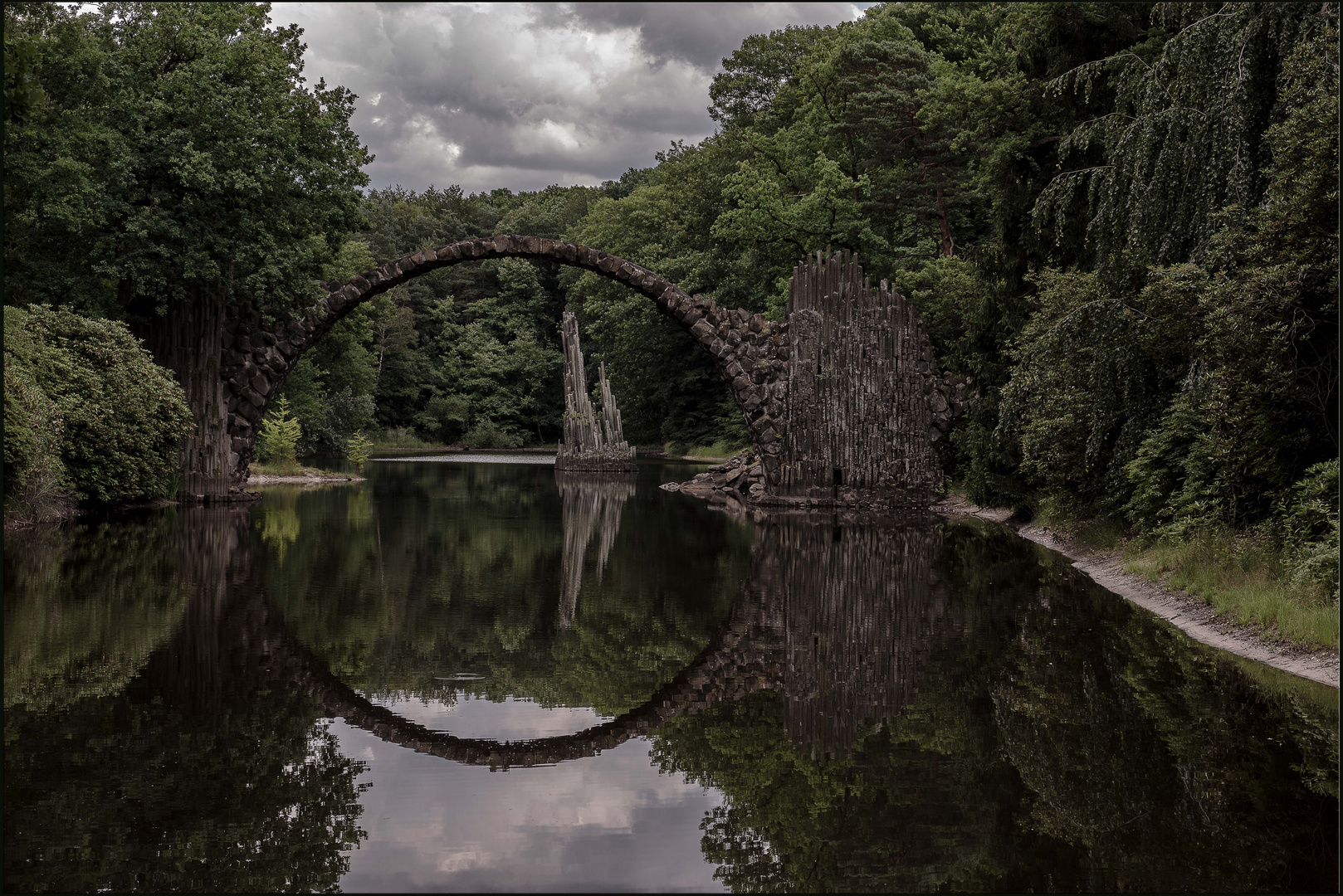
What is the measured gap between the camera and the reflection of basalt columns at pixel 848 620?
7.17m

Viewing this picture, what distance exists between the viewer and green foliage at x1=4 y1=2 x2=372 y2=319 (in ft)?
60.2

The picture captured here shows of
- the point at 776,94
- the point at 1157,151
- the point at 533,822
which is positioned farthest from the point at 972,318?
the point at 776,94

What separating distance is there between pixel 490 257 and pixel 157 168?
231 inches

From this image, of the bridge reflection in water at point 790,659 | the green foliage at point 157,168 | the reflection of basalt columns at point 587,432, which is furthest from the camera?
the reflection of basalt columns at point 587,432

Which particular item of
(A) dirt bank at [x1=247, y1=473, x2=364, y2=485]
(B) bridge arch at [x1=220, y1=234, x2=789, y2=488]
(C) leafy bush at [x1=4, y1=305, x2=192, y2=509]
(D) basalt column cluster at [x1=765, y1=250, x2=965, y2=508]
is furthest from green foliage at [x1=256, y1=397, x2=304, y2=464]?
(D) basalt column cluster at [x1=765, y1=250, x2=965, y2=508]

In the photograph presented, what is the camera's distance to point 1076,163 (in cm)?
1802

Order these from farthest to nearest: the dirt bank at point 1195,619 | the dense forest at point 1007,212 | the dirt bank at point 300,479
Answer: the dirt bank at point 300,479 → the dense forest at point 1007,212 → the dirt bank at point 1195,619

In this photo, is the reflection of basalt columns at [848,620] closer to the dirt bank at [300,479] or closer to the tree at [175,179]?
the tree at [175,179]

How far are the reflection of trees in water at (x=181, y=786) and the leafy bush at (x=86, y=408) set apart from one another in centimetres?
947

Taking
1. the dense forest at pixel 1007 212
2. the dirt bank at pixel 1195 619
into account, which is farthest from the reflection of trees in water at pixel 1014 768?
the dense forest at pixel 1007 212

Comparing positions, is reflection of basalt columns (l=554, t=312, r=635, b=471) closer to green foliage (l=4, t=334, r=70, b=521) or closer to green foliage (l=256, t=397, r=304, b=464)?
green foliage (l=256, t=397, r=304, b=464)

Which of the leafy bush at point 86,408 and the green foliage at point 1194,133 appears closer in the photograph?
the green foliage at point 1194,133

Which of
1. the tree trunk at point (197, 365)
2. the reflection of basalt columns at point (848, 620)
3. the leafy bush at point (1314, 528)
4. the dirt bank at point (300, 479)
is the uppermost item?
the tree trunk at point (197, 365)

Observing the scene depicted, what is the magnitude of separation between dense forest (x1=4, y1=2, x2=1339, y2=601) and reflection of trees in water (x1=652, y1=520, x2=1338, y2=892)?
2110mm
